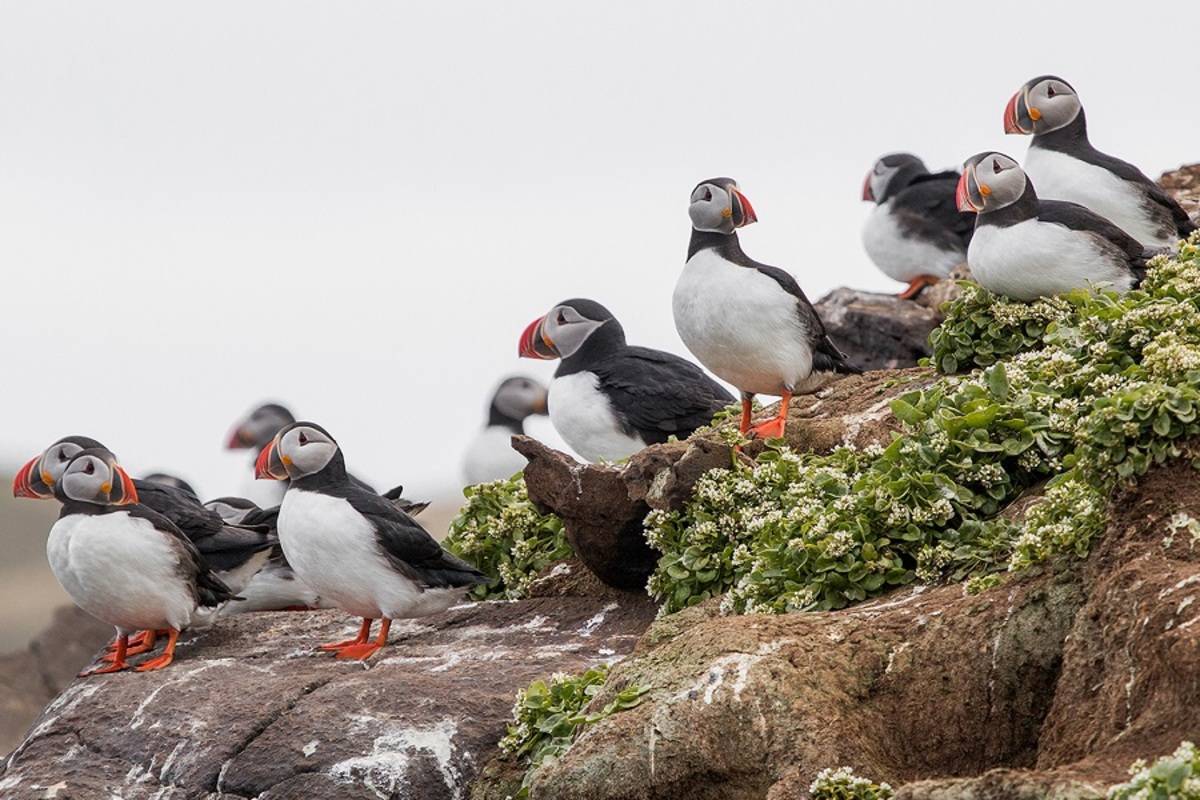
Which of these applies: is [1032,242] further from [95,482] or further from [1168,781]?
[1168,781]

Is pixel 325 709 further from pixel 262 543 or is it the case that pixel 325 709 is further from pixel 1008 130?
pixel 1008 130

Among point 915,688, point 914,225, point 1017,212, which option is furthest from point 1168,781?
point 914,225

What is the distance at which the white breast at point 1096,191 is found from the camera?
11094mm

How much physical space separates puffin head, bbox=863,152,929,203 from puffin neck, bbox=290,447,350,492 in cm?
908

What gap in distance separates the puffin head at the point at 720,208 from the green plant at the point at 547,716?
3320mm

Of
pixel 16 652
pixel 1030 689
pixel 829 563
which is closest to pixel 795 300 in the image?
pixel 829 563

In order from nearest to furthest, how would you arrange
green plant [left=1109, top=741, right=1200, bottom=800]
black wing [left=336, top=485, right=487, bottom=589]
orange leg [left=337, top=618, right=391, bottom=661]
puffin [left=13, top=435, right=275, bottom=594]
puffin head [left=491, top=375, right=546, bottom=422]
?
green plant [left=1109, top=741, right=1200, bottom=800], orange leg [left=337, top=618, right=391, bottom=661], black wing [left=336, top=485, right=487, bottom=589], puffin [left=13, top=435, right=275, bottom=594], puffin head [left=491, top=375, right=546, bottom=422]

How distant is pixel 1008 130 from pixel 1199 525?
20.1 ft

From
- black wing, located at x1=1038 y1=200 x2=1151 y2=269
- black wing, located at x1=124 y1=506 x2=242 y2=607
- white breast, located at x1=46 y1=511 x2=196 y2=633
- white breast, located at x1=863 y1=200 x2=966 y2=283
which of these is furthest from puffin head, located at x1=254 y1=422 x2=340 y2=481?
white breast, located at x1=863 y1=200 x2=966 y2=283

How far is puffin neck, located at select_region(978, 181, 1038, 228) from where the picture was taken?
9.85 metres

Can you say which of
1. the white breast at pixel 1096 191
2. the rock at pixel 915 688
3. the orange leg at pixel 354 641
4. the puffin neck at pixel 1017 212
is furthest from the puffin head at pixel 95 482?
the white breast at pixel 1096 191

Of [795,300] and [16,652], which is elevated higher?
[795,300]

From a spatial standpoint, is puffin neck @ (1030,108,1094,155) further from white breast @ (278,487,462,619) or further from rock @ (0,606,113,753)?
rock @ (0,606,113,753)

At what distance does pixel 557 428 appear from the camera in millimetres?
11750
